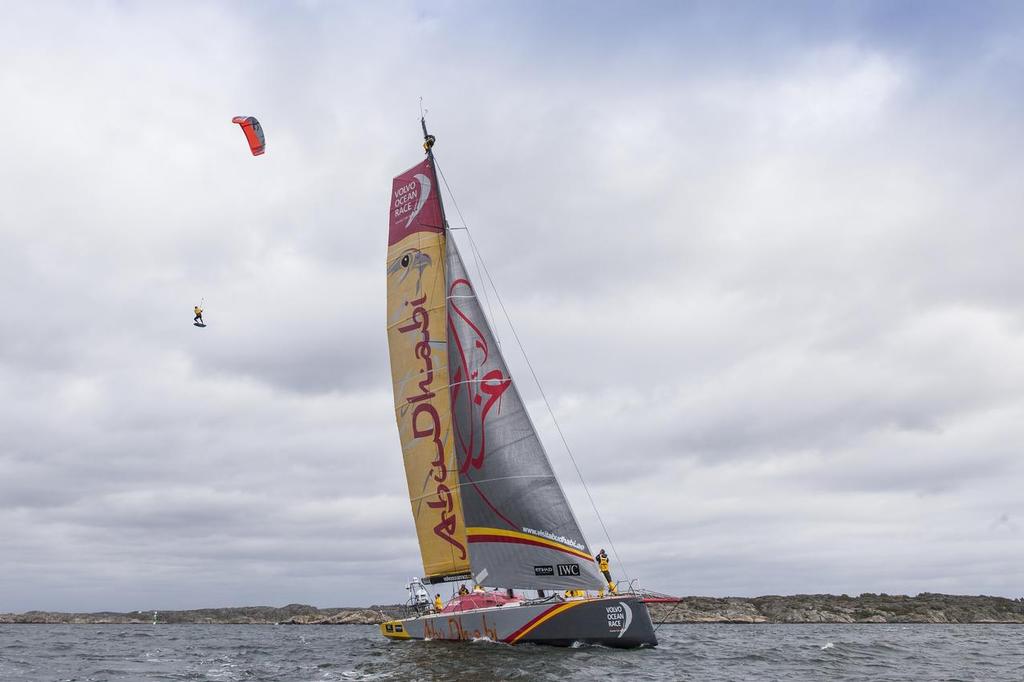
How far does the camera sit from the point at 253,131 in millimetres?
29812

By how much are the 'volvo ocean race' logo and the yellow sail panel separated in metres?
0.04

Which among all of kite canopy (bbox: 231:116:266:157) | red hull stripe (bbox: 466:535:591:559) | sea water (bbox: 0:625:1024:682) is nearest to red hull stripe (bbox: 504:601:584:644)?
sea water (bbox: 0:625:1024:682)

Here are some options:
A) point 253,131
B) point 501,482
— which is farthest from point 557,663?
point 253,131

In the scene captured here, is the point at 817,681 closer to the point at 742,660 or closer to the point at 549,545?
the point at 742,660

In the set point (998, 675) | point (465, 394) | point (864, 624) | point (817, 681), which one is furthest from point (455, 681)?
point (864, 624)

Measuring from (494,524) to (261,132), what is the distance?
55.2 ft

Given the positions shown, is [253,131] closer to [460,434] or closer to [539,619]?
[460,434]

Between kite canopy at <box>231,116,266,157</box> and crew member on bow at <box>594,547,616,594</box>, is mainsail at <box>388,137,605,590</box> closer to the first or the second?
crew member on bow at <box>594,547,616,594</box>

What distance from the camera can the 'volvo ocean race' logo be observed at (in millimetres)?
31875

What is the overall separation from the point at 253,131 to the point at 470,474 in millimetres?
14961

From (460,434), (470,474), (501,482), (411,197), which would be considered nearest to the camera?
(501,482)

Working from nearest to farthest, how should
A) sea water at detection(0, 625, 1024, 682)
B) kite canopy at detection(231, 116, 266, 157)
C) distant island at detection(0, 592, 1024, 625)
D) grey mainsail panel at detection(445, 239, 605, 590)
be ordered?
sea water at detection(0, 625, 1024, 682) < grey mainsail panel at detection(445, 239, 605, 590) < kite canopy at detection(231, 116, 266, 157) < distant island at detection(0, 592, 1024, 625)

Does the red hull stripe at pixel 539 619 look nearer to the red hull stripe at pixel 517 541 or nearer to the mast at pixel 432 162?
the red hull stripe at pixel 517 541

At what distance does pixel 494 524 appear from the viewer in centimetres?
2698
